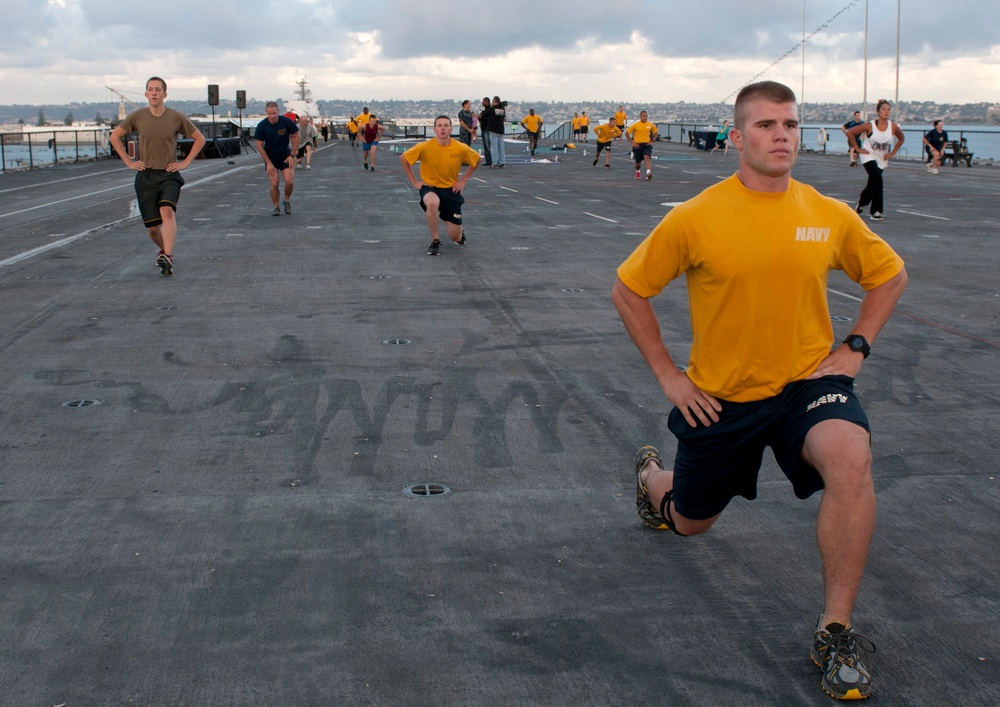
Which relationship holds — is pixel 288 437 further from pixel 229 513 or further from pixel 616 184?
pixel 616 184

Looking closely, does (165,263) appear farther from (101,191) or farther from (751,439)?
(101,191)

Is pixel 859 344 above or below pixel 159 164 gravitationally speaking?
below

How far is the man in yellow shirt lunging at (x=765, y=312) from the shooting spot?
3.56m

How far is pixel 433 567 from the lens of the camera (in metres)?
4.16

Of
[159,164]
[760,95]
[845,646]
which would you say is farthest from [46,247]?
[845,646]

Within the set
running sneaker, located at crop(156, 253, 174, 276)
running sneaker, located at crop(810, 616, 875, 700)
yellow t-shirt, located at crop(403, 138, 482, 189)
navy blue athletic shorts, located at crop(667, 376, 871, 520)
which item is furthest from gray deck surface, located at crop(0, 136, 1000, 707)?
yellow t-shirt, located at crop(403, 138, 482, 189)

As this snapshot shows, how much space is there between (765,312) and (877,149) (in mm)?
14155

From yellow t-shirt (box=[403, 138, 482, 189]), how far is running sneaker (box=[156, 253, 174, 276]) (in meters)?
3.50

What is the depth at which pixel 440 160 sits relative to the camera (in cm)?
1347

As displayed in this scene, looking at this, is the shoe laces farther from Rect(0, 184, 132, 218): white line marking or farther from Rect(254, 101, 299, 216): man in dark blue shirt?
Rect(0, 184, 132, 218): white line marking

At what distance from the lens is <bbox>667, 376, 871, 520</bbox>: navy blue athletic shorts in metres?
3.56

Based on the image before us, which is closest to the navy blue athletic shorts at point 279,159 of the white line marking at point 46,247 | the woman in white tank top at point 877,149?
the white line marking at point 46,247

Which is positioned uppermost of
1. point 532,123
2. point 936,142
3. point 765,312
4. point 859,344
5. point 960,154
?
point 532,123

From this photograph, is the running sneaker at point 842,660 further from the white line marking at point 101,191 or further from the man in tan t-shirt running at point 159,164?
the white line marking at point 101,191
